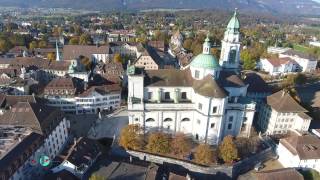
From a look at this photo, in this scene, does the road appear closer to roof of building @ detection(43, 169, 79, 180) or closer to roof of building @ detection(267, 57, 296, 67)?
roof of building @ detection(43, 169, 79, 180)

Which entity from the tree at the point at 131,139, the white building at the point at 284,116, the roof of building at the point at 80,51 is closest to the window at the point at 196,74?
the tree at the point at 131,139

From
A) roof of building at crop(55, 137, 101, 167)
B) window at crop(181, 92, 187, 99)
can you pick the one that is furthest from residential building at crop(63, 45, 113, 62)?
roof of building at crop(55, 137, 101, 167)

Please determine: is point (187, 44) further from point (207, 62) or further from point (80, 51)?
point (207, 62)

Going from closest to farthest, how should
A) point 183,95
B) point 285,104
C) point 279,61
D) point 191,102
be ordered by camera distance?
point 191,102, point 183,95, point 285,104, point 279,61

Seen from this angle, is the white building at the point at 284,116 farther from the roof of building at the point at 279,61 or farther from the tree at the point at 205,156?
the roof of building at the point at 279,61

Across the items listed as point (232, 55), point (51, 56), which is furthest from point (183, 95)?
point (51, 56)

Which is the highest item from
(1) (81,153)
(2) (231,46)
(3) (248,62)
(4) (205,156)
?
(2) (231,46)
